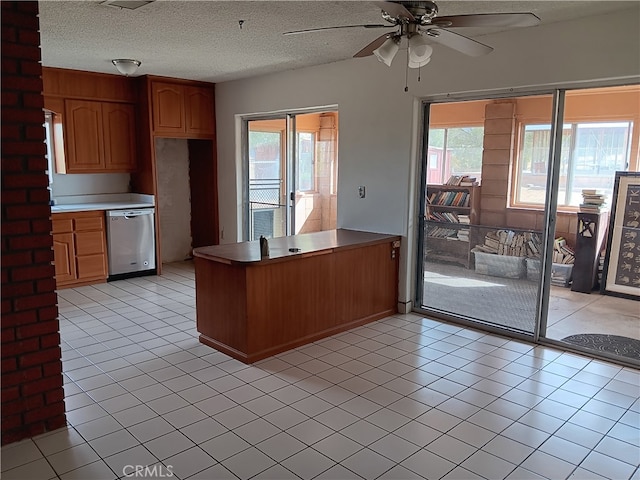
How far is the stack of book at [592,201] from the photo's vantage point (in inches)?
169

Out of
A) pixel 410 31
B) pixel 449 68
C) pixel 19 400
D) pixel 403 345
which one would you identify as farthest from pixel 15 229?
pixel 449 68

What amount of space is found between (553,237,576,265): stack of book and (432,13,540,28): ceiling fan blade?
7.78ft

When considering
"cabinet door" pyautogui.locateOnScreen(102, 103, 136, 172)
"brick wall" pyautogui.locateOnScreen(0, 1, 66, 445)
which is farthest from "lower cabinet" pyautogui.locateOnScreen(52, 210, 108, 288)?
"brick wall" pyautogui.locateOnScreen(0, 1, 66, 445)

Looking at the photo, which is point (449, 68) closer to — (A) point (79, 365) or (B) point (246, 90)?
(B) point (246, 90)

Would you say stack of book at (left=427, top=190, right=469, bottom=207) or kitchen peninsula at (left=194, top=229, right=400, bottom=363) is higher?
stack of book at (left=427, top=190, right=469, bottom=207)

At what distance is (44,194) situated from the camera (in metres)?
2.49

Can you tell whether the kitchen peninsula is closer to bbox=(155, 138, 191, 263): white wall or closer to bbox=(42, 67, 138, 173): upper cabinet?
bbox=(42, 67, 138, 173): upper cabinet

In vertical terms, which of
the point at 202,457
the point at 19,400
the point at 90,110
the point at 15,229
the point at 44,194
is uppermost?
the point at 90,110

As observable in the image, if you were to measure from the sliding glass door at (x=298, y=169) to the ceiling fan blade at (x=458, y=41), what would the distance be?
9.19 feet

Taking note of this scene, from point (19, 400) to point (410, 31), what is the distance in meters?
2.82

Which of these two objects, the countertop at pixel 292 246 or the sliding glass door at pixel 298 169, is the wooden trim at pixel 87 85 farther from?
the countertop at pixel 292 246

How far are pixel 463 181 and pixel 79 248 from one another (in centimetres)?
423

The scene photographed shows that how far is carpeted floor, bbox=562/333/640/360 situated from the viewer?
12.5ft

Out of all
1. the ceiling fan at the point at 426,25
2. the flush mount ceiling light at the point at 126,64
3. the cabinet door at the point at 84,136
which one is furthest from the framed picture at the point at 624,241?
the cabinet door at the point at 84,136
